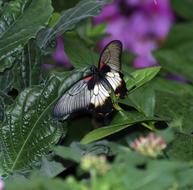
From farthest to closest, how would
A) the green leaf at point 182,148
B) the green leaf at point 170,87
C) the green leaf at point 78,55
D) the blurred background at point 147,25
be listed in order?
the blurred background at point 147,25 → the green leaf at point 170,87 → the green leaf at point 78,55 → the green leaf at point 182,148

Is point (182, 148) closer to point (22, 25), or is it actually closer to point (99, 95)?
point (99, 95)

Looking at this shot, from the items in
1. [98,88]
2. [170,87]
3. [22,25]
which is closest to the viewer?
[98,88]

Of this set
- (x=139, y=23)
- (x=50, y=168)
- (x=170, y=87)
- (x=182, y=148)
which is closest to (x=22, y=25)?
(x=50, y=168)

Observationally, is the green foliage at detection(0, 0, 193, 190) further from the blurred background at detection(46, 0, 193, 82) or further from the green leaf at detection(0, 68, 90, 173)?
the blurred background at detection(46, 0, 193, 82)

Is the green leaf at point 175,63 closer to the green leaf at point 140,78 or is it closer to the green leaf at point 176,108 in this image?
the green leaf at point 176,108

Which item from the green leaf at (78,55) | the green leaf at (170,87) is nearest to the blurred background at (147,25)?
the green leaf at (170,87)

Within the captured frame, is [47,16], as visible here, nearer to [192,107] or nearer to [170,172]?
[192,107]
